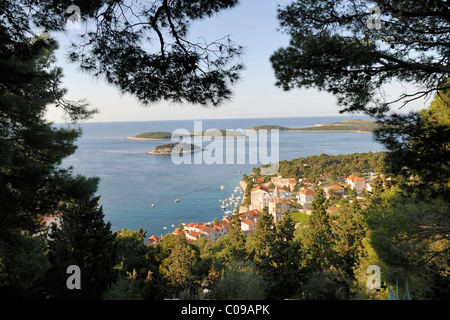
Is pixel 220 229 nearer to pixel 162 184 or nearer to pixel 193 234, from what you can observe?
pixel 193 234

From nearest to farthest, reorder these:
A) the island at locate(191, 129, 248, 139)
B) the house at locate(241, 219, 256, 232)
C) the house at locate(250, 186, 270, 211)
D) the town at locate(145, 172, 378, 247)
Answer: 1. the town at locate(145, 172, 378, 247)
2. the house at locate(241, 219, 256, 232)
3. the house at locate(250, 186, 270, 211)
4. the island at locate(191, 129, 248, 139)

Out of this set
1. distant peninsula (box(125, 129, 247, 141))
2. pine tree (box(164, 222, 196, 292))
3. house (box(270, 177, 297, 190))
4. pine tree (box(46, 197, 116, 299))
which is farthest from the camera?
distant peninsula (box(125, 129, 247, 141))

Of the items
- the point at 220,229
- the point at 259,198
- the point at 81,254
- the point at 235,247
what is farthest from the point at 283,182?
the point at 81,254

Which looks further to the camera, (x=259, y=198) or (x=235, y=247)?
(x=259, y=198)

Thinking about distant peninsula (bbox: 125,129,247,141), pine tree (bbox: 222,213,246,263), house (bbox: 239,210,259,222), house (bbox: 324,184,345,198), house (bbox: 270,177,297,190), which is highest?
distant peninsula (bbox: 125,129,247,141)

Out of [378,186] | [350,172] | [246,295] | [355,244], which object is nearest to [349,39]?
[246,295]

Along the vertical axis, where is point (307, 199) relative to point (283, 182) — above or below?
below

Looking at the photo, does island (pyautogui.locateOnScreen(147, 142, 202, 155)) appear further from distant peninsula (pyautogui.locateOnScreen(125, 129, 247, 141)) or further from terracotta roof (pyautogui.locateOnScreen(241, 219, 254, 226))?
terracotta roof (pyautogui.locateOnScreen(241, 219, 254, 226))

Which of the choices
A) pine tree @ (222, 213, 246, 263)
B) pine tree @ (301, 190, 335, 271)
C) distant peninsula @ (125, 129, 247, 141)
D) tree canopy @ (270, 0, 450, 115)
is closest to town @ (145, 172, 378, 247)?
pine tree @ (301, 190, 335, 271)
